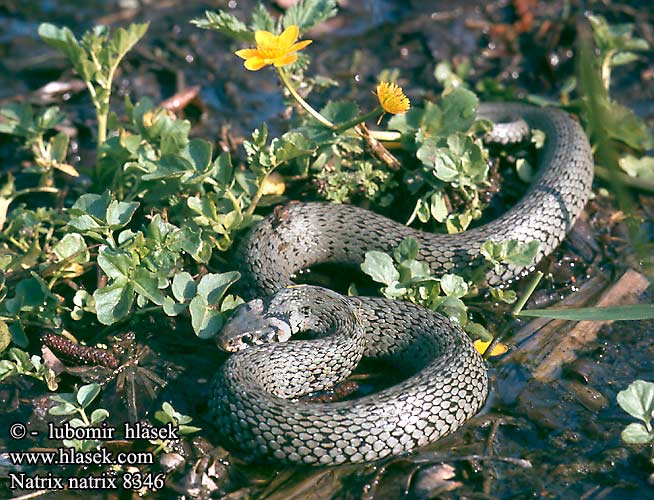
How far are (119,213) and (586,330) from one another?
3.53 metres

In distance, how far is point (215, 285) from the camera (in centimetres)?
584

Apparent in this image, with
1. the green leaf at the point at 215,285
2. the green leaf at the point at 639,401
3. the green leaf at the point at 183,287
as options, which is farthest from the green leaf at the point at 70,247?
the green leaf at the point at 639,401

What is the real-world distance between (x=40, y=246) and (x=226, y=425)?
8.10 feet

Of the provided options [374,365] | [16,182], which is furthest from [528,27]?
[16,182]

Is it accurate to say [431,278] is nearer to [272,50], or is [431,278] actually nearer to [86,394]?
[272,50]

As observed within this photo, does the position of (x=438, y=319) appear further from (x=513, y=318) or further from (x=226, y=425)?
(x=226, y=425)

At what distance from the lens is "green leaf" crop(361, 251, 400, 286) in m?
6.03

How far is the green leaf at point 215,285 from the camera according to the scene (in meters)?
5.81

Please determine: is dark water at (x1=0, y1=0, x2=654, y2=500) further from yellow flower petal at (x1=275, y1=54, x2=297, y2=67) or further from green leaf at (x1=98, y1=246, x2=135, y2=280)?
yellow flower petal at (x1=275, y1=54, x2=297, y2=67)

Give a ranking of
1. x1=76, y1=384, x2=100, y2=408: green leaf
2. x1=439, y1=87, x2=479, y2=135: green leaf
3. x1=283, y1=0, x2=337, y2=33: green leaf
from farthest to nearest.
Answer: x1=439, y1=87, x2=479, y2=135: green leaf < x1=283, y1=0, x2=337, y2=33: green leaf < x1=76, y1=384, x2=100, y2=408: green leaf

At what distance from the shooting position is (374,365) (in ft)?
19.9

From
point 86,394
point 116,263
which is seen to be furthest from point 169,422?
point 116,263

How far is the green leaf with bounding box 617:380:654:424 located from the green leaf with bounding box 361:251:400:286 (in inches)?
71.4

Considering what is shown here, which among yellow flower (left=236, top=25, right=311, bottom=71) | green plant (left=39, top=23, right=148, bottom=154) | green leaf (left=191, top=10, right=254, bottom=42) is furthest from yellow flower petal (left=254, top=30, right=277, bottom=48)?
green plant (left=39, top=23, right=148, bottom=154)
